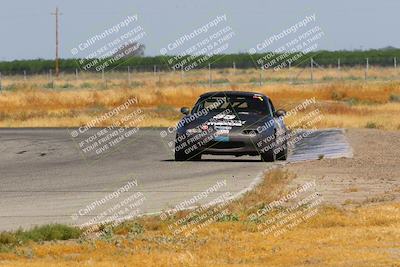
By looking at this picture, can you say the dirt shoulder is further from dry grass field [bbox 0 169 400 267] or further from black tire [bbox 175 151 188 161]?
dry grass field [bbox 0 169 400 267]

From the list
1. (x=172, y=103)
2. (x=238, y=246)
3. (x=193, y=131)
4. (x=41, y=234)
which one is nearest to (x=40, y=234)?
(x=41, y=234)

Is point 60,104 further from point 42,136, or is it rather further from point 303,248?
point 303,248

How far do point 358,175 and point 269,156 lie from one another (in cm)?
420

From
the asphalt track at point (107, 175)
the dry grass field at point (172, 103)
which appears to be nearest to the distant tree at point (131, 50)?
the dry grass field at point (172, 103)

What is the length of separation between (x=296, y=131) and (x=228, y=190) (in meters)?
21.4

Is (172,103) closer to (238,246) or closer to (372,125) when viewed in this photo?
(372,125)

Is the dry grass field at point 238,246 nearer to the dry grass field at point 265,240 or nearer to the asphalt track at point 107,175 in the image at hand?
the dry grass field at point 265,240

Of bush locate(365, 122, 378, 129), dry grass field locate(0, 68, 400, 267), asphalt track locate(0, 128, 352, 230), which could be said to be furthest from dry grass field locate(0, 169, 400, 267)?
bush locate(365, 122, 378, 129)

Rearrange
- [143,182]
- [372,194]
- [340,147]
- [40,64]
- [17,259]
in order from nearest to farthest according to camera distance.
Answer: [17,259]
[372,194]
[143,182]
[340,147]
[40,64]

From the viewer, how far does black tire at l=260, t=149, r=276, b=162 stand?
87.5 ft

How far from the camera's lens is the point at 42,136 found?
40.3 meters

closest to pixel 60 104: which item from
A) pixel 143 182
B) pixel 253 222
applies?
pixel 143 182

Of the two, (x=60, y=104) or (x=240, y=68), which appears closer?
(x=60, y=104)

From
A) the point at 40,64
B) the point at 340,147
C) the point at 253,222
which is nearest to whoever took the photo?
the point at 253,222
